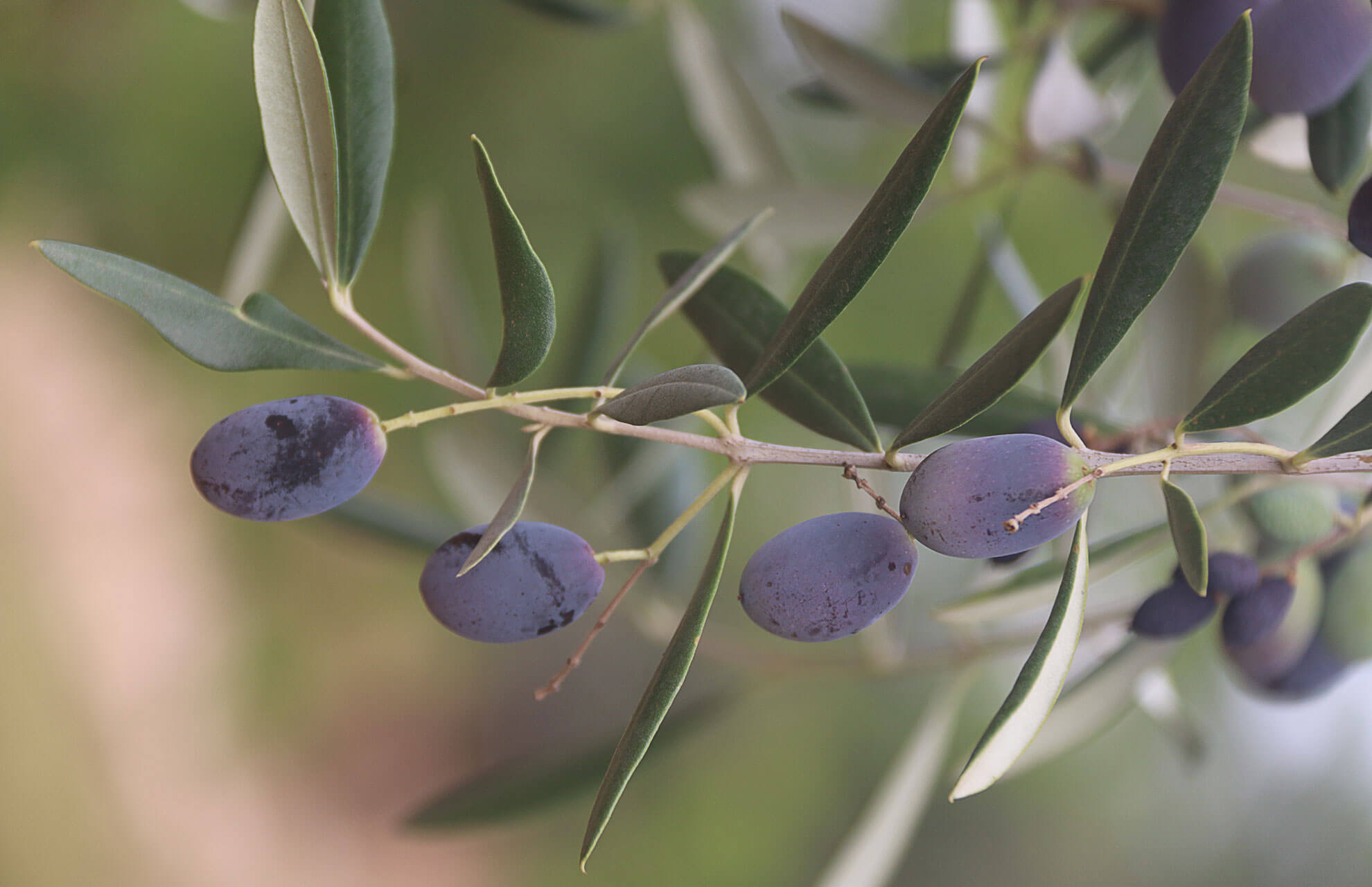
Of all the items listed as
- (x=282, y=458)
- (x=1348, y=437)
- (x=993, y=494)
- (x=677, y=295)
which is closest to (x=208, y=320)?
(x=282, y=458)

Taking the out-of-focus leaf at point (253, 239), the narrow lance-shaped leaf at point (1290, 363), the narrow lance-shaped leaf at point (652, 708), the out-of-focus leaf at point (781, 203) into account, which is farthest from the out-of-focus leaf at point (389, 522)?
the narrow lance-shaped leaf at point (1290, 363)

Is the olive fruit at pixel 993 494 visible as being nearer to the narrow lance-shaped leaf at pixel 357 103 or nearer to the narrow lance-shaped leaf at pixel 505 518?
the narrow lance-shaped leaf at pixel 505 518

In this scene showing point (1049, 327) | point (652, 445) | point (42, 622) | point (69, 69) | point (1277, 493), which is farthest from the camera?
point (42, 622)

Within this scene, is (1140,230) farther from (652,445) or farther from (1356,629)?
(652,445)

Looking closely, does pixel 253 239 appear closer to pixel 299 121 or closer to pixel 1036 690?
pixel 299 121

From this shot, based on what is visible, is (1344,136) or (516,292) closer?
(516,292)

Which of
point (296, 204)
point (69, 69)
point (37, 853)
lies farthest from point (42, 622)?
point (296, 204)
